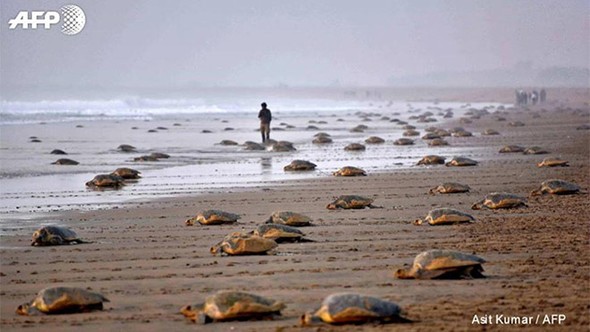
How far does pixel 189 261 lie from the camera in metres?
10.9

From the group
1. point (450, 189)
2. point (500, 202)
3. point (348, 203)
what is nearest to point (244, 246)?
point (348, 203)

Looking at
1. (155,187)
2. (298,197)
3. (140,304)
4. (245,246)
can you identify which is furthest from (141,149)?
(140,304)

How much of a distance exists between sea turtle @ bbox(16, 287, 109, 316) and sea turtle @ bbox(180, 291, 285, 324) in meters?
0.93

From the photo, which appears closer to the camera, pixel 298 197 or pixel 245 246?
pixel 245 246

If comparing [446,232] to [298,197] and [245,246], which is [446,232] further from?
[298,197]

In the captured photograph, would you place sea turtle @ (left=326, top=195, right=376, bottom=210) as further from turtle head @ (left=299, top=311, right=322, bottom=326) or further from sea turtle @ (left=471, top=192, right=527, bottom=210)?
turtle head @ (left=299, top=311, right=322, bottom=326)

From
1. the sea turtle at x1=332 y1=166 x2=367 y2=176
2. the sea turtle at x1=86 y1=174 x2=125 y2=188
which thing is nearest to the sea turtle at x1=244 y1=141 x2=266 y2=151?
the sea turtle at x1=332 y1=166 x2=367 y2=176

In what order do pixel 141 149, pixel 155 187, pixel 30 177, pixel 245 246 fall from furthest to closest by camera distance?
1. pixel 141 149
2. pixel 30 177
3. pixel 155 187
4. pixel 245 246

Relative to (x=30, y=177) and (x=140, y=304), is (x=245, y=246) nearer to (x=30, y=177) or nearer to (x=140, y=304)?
(x=140, y=304)

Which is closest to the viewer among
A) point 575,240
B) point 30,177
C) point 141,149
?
point 575,240

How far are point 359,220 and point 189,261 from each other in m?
3.94

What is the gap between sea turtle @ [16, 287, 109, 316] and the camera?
8.22 m

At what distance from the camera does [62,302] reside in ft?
27.0

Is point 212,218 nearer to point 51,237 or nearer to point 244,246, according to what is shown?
point 51,237
